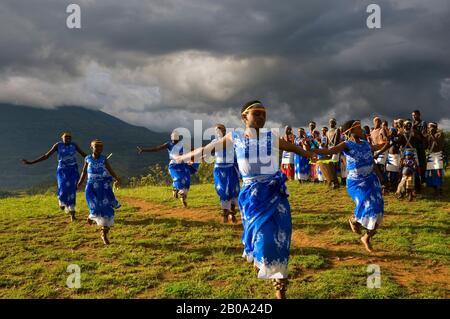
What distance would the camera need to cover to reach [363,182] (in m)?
9.19

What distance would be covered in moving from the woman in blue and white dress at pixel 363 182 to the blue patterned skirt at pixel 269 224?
3611mm

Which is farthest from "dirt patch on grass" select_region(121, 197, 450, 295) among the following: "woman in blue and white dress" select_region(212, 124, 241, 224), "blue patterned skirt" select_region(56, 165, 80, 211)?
"blue patterned skirt" select_region(56, 165, 80, 211)

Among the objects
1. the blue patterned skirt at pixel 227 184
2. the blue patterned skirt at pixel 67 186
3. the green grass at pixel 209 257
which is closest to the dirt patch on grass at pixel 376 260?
the green grass at pixel 209 257

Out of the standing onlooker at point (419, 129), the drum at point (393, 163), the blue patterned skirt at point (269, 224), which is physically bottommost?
the blue patterned skirt at point (269, 224)

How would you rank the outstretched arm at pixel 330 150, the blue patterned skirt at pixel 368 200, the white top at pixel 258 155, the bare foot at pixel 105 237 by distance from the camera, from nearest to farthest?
the white top at pixel 258 155 < the outstretched arm at pixel 330 150 < the blue patterned skirt at pixel 368 200 < the bare foot at pixel 105 237

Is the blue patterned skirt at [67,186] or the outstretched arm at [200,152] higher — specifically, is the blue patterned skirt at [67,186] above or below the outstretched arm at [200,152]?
below

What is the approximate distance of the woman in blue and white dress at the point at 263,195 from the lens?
579 centimetres

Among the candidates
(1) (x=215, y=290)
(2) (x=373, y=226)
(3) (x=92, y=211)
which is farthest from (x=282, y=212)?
(3) (x=92, y=211)

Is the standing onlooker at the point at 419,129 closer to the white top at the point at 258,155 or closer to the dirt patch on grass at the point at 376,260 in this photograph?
the dirt patch on grass at the point at 376,260

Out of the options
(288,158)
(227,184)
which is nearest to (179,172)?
(227,184)

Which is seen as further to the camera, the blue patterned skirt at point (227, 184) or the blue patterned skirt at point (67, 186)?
the blue patterned skirt at point (67, 186)

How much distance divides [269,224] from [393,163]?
37.2 feet
